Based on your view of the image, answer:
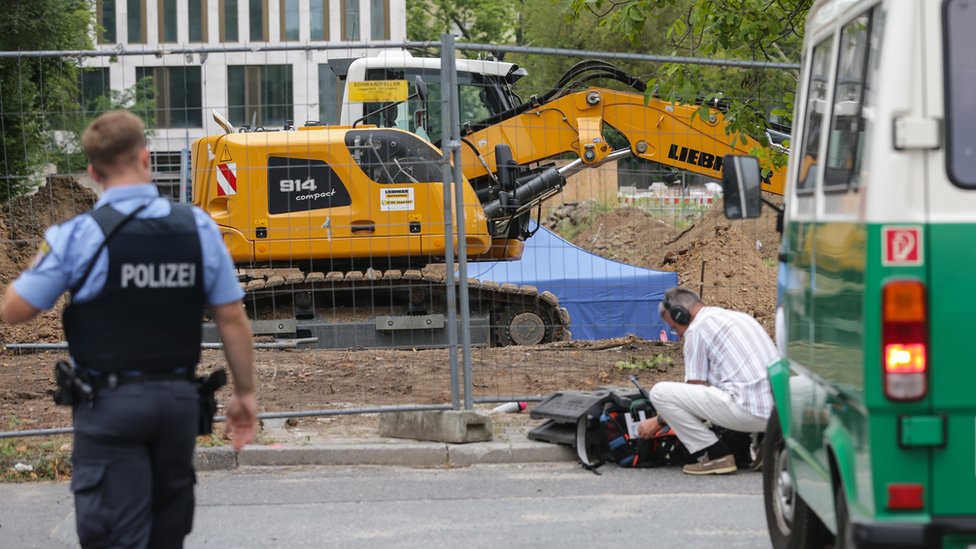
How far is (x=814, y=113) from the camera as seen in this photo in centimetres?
509

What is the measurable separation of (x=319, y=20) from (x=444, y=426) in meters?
48.7

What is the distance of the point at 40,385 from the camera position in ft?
35.8

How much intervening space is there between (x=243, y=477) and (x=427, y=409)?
51.7 inches

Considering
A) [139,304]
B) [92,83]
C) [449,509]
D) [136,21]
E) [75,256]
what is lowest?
[449,509]

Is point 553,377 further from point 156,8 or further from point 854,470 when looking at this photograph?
point 156,8

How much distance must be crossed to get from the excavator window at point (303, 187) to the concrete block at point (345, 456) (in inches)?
201

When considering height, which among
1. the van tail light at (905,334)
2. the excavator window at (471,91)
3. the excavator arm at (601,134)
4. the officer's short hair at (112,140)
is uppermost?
the excavator window at (471,91)

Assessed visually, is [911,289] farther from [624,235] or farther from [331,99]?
[624,235]

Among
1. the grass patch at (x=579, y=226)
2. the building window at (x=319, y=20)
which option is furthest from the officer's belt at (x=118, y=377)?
the building window at (x=319, y=20)

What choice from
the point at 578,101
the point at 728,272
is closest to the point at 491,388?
the point at 578,101

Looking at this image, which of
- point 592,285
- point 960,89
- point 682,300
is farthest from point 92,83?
point 960,89

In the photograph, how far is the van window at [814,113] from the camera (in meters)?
4.89

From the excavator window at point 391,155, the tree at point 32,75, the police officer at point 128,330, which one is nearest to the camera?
the police officer at point 128,330

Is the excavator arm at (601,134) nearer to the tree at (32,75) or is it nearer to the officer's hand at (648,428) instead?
A: the tree at (32,75)
